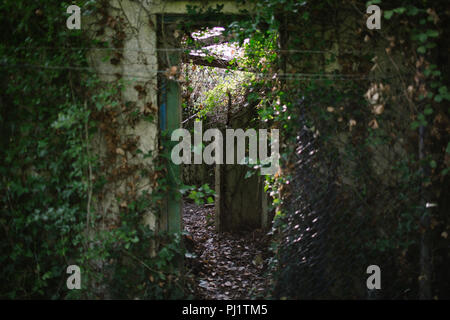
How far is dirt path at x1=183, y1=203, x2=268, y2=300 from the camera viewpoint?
458 cm

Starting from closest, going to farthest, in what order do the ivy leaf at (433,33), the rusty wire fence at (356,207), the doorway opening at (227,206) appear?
the ivy leaf at (433,33), the rusty wire fence at (356,207), the doorway opening at (227,206)

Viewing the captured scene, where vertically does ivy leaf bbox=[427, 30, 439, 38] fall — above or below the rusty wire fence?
above

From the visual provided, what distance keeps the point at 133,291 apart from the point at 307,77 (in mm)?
2754

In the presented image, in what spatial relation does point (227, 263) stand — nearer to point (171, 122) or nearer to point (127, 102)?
point (171, 122)

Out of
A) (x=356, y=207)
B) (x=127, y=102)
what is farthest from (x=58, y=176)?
(x=356, y=207)

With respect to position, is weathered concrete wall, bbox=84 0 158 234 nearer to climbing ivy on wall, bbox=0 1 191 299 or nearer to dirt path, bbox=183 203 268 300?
climbing ivy on wall, bbox=0 1 191 299

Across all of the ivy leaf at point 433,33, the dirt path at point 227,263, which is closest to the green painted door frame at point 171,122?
the dirt path at point 227,263

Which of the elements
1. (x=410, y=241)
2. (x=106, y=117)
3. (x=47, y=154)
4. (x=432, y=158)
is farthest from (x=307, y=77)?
(x=47, y=154)

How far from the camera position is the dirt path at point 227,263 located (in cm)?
458

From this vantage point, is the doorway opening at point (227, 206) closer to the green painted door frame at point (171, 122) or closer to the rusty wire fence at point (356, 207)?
the green painted door frame at point (171, 122)

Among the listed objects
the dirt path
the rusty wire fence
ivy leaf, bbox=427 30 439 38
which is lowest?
the dirt path

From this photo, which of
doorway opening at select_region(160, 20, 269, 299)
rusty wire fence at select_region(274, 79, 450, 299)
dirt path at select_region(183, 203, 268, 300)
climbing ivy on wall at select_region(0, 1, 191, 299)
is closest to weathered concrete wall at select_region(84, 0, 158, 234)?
climbing ivy on wall at select_region(0, 1, 191, 299)

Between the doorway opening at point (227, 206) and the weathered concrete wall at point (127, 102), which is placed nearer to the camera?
the weathered concrete wall at point (127, 102)
